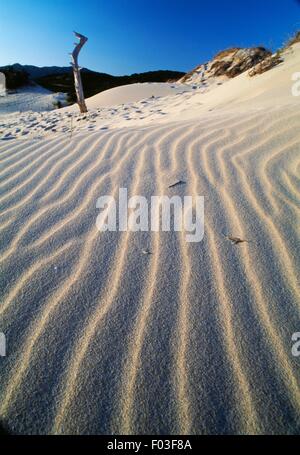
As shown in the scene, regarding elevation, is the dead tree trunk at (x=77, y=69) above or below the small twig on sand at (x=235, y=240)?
above

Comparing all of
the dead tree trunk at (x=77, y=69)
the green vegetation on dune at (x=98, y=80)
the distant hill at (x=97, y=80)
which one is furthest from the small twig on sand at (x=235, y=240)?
the green vegetation on dune at (x=98, y=80)

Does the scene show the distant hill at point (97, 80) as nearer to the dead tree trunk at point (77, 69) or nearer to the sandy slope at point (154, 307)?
the dead tree trunk at point (77, 69)

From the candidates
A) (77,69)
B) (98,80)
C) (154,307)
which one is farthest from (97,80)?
(154,307)

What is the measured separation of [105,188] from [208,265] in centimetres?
116

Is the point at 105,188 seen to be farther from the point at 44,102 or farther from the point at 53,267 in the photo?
the point at 44,102

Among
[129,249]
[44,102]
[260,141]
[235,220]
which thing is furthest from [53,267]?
[44,102]

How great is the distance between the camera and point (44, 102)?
1369 centimetres

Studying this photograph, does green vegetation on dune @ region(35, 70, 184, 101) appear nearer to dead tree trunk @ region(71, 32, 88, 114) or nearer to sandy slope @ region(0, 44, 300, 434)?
dead tree trunk @ region(71, 32, 88, 114)

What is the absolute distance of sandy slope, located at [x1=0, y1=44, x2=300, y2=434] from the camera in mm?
1017

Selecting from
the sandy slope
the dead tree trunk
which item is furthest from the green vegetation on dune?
the sandy slope

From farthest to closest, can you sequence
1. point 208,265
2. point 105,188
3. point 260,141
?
point 260,141
point 105,188
point 208,265

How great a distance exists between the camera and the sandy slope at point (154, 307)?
3.34 feet

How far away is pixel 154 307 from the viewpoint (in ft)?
4.43
